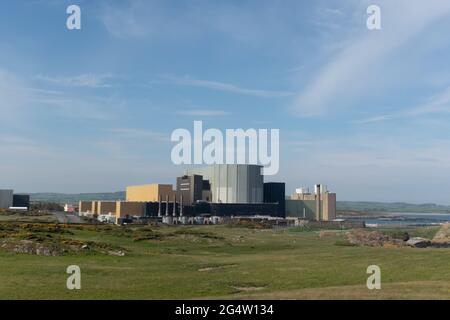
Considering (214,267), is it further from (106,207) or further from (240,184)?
(106,207)

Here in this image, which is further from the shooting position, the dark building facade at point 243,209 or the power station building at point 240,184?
the power station building at point 240,184

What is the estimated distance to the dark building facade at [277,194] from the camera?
197 m

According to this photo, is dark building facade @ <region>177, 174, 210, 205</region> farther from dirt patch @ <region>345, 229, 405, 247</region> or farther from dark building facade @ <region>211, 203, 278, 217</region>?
dirt patch @ <region>345, 229, 405, 247</region>

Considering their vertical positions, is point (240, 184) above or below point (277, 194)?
above

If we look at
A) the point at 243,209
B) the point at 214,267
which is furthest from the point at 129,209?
the point at 214,267

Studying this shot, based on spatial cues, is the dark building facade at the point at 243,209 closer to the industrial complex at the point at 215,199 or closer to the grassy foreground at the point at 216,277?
the industrial complex at the point at 215,199

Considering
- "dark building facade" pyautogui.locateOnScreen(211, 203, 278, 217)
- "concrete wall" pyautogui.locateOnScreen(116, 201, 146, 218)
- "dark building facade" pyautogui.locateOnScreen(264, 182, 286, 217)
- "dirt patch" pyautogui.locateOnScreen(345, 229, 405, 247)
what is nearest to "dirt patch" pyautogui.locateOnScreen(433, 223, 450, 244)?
"dirt patch" pyautogui.locateOnScreen(345, 229, 405, 247)

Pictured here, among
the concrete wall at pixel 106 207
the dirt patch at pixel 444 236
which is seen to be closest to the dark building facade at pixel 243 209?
the concrete wall at pixel 106 207

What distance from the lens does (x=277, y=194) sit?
198 m
